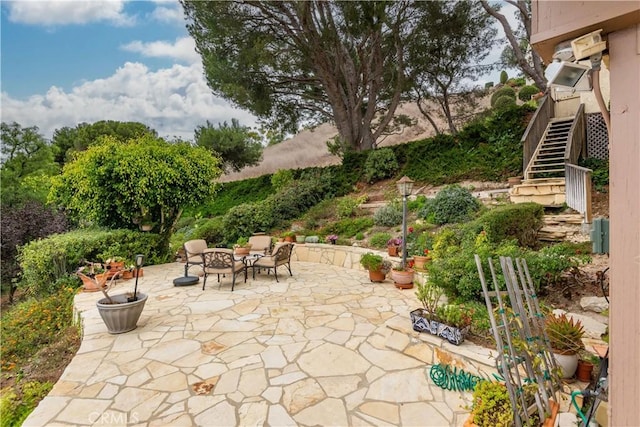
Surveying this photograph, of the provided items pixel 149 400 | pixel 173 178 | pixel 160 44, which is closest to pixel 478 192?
pixel 173 178

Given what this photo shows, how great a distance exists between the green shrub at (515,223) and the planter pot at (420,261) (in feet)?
3.74

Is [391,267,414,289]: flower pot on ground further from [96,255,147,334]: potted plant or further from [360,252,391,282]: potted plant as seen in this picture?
[96,255,147,334]: potted plant

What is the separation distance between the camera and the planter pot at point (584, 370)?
7.57 ft

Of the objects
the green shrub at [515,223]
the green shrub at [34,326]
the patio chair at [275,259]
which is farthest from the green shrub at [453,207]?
the green shrub at [34,326]

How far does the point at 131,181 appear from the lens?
7.24 m

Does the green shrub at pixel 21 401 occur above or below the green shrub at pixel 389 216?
below

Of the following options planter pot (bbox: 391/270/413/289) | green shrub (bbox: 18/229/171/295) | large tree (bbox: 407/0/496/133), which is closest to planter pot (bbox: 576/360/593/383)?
planter pot (bbox: 391/270/413/289)

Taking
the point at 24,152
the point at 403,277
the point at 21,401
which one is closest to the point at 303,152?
the point at 24,152

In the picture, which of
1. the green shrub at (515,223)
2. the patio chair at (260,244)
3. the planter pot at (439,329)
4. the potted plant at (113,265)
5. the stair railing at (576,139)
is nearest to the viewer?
the planter pot at (439,329)

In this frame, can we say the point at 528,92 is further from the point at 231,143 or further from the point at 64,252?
the point at 64,252

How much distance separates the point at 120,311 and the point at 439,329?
12.1ft

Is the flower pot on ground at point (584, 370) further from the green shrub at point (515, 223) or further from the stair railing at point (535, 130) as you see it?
the stair railing at point (535, 130)

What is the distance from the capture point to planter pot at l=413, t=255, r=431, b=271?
18.7ft

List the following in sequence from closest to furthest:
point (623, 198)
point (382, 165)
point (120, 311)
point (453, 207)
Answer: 1. point (623, 198)
2. point (120, 311)
3. point (453, 207)
4. point (382, 165)
